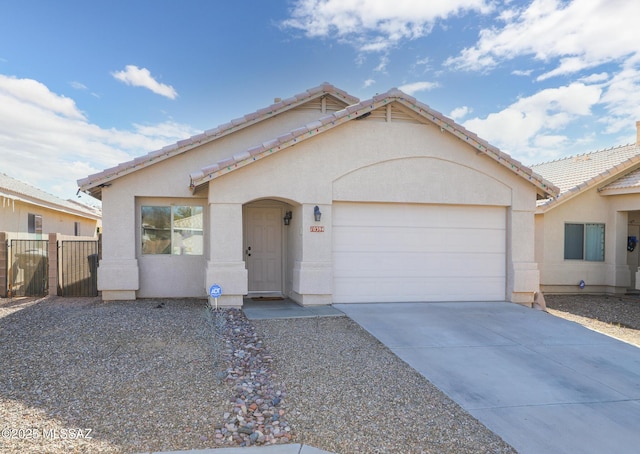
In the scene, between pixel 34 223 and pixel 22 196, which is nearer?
pixel 22 196

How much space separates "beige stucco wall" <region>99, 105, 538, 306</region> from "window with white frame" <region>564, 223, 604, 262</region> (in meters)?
4.20

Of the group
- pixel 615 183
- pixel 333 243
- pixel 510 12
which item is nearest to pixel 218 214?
pixel 333 243

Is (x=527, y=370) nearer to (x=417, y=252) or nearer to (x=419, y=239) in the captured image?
(x=417, y=252)

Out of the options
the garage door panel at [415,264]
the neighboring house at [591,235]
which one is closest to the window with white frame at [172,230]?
the garage door panel at [415,264]

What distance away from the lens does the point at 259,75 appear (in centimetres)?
1539

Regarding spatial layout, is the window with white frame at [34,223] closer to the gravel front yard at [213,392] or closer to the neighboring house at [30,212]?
the neighboring house at [30,212]

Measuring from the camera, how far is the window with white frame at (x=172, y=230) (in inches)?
448

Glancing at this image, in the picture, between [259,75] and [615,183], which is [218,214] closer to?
[259,75]

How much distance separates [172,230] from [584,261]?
1315cm

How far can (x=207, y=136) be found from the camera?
37.2 feet

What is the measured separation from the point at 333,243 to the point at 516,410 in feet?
19.9

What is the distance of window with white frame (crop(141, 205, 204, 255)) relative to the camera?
11383 mm

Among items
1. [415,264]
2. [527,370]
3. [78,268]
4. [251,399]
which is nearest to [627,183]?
[415,264]

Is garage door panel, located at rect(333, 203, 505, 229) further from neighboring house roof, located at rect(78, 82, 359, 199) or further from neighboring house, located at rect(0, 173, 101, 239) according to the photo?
neighboring house, located at rect(0, 173, 101, 239)
